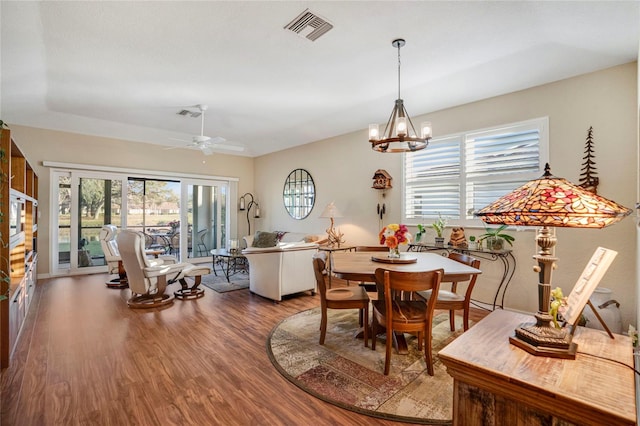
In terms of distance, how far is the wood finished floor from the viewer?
6.44 feet

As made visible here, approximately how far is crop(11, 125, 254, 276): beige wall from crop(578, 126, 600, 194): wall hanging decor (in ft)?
24.0

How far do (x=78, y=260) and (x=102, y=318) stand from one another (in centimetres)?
334

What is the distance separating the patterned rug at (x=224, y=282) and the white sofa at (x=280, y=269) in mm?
536

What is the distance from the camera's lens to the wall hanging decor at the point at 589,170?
128 inches

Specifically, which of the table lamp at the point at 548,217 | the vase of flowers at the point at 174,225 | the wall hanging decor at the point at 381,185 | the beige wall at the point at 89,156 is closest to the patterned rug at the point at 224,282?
the vase of flowers at the point at 174,225

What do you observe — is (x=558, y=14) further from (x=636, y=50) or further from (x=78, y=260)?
(x=78, y=260)

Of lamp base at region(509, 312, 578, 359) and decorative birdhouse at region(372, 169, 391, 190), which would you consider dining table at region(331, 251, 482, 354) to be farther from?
decorative birdhouse at region(372, 169, 391, 190)

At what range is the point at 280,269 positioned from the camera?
431 centimetres

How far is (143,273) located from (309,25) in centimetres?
356

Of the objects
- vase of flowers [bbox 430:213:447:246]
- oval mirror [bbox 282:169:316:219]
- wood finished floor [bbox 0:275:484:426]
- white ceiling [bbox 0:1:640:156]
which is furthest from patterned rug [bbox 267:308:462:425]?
oval mirror [bbox 282:169:316:219]

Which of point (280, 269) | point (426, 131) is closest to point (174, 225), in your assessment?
point (280, 269)

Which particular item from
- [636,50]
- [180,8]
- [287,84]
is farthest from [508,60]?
[180,8]

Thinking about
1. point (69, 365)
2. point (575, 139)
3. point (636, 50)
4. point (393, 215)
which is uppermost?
point (636, 50)

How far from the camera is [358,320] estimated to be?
362 cm
